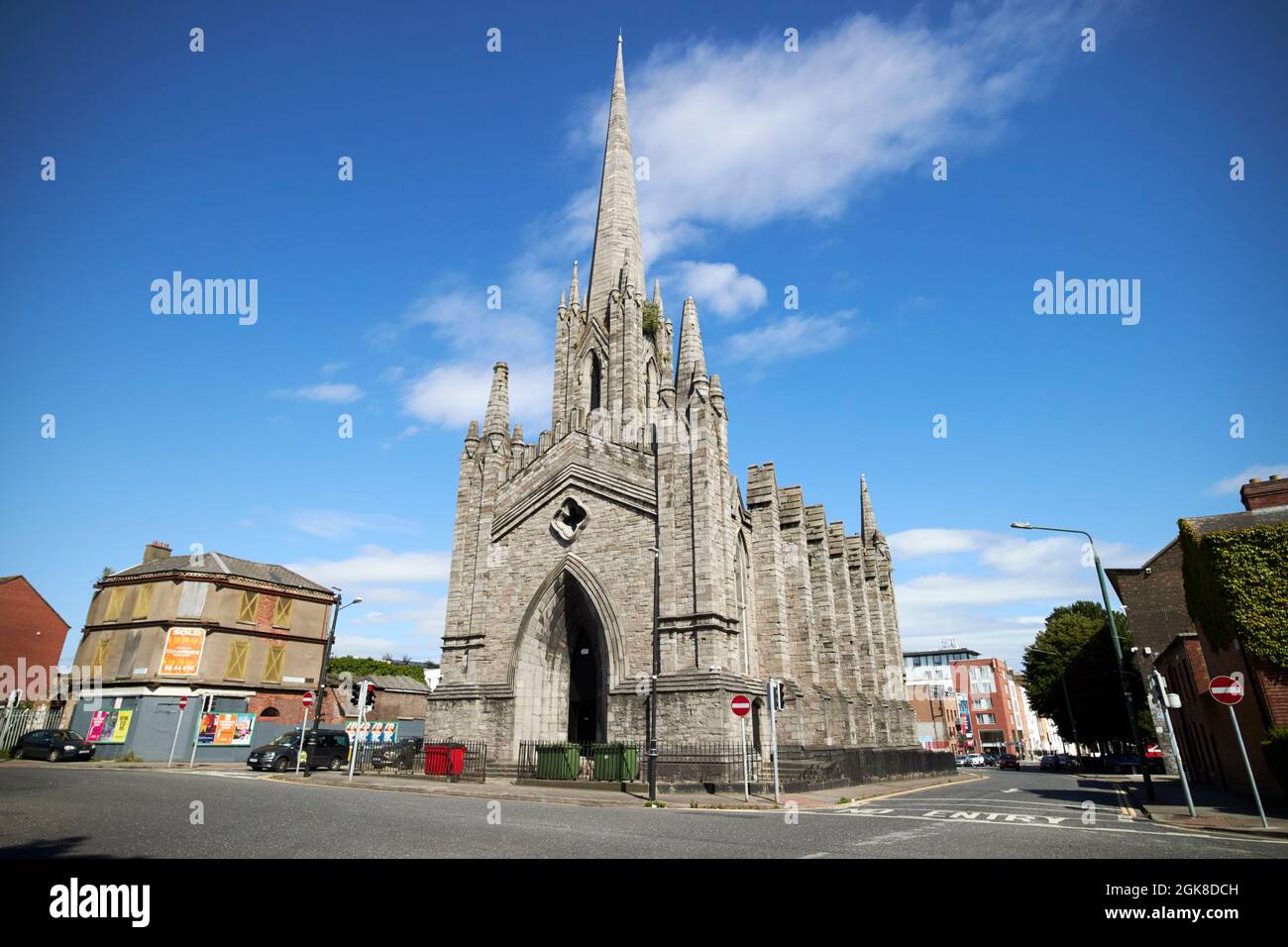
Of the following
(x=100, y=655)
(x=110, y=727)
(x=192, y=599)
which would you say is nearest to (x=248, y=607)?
(x=192, y=599)

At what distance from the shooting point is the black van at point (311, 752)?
86.0 feet

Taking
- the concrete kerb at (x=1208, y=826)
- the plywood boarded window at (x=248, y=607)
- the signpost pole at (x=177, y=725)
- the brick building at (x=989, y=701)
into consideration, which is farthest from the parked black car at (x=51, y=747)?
the brick building at (x=989, y=701)

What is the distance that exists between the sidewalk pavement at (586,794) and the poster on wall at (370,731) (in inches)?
55.1

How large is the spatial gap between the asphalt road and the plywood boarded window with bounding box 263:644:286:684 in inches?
895

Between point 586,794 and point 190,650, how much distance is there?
28.1 meters

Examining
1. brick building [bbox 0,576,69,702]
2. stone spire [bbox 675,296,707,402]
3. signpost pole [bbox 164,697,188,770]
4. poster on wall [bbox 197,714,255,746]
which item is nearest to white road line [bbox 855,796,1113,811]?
stone spire [bbox 675,296,707,402]

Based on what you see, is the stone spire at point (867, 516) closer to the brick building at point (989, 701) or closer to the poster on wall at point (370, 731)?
the poster on wall at point (370, 731)

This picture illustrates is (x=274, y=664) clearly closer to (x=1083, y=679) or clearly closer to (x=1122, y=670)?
(x=1122, y=670)

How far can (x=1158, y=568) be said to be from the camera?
114 feet
